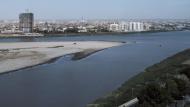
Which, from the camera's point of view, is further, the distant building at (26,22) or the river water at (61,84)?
the distant building at (26,22)

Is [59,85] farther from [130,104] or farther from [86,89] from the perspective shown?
[130,104]

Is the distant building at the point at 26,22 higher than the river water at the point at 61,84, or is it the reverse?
the distant building at the point at 26,22

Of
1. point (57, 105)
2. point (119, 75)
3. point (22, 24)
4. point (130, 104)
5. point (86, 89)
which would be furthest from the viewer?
point (22, 24)

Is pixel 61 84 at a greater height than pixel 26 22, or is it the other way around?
pixel 26 22

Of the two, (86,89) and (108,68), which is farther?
(108,68)

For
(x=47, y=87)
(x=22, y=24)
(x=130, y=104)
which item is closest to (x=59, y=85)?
(x=47, y=87)

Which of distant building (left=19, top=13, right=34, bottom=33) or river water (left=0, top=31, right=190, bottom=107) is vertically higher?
distant building (left=19, top=13, right=34, bottom=33)

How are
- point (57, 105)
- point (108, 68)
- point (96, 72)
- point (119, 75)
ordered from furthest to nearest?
1. point (108, 68)
2. point (96, 72)
3. point (119, 75)
4. point (57, 105)

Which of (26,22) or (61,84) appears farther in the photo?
(26,22)
